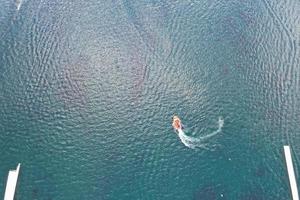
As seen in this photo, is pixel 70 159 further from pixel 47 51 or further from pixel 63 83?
pixel 47 51

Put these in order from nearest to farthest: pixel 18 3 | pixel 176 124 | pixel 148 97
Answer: pixel 176 124, pixel 148 97, pixel 18 3

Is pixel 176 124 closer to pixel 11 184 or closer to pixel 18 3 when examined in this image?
pixel 11 184

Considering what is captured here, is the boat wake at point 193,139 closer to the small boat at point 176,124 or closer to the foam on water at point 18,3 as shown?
the small boat at point 176,124

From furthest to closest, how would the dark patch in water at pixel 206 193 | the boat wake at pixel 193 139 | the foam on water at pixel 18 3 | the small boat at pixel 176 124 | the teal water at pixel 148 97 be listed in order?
the foam on water at pixel 18 3 → the small boat at pixel 176 124 → the boat wake at pixel 193 139 → the teal water at pixel 148 97 → the dark patch in water at pixel 206 193

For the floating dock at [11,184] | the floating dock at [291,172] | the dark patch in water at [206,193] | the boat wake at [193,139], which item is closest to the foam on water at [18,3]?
the floating dock at [11,184]

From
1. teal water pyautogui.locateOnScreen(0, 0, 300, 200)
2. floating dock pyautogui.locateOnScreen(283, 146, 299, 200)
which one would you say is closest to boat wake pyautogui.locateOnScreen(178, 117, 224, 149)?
teal water pyautogui.locateOnScreen(0, 0, 300, 200)

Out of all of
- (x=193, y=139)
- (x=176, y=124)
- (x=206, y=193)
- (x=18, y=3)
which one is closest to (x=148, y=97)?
(x=176, y=124)
